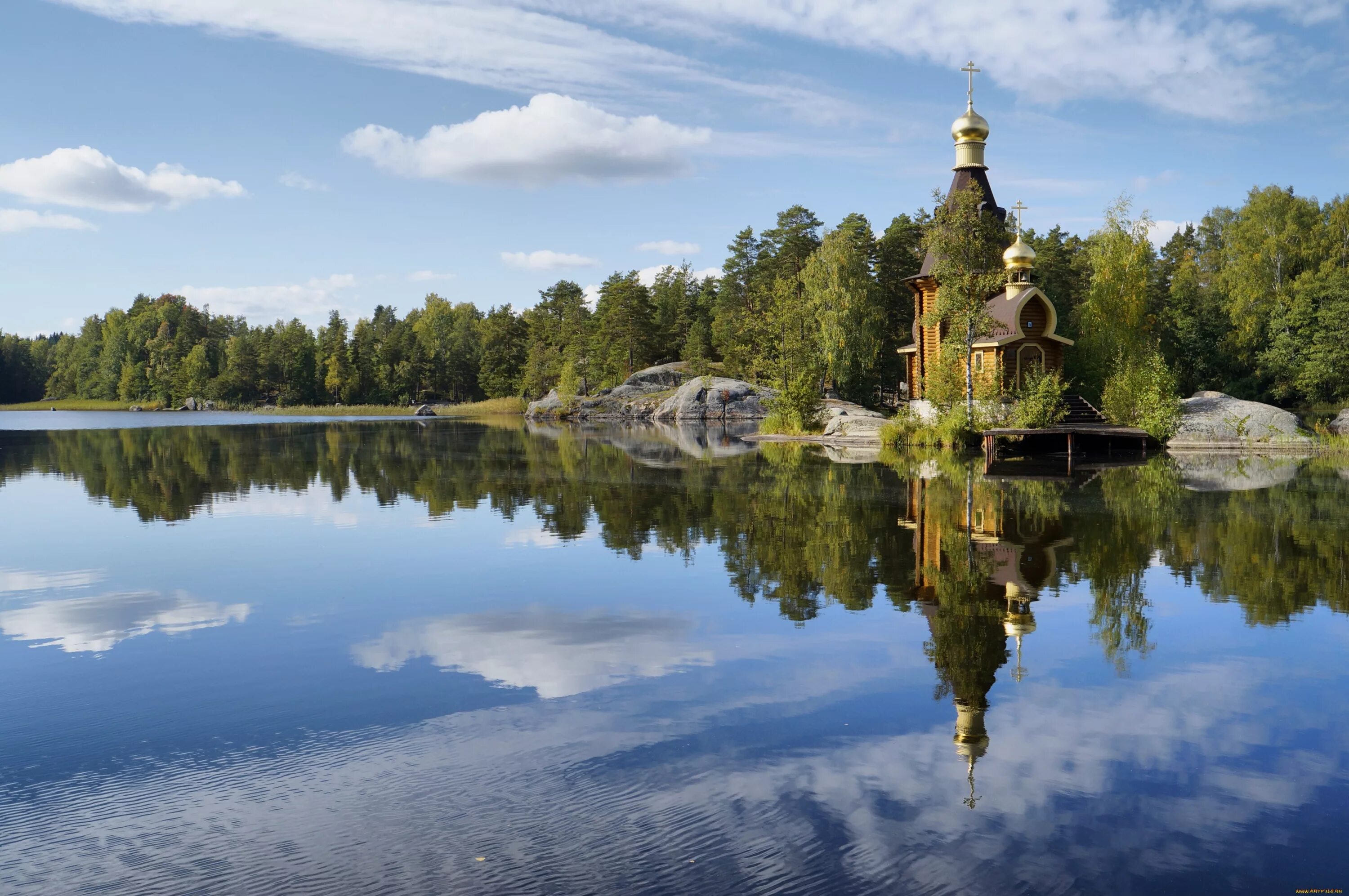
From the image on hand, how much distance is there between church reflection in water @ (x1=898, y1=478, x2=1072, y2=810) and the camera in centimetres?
775

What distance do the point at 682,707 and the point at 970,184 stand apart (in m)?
39.0

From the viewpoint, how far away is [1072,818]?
18.1ft

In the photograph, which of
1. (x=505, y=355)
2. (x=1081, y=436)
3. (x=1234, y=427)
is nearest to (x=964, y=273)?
(x=1081, y=436)

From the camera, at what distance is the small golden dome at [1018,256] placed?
1671 inches

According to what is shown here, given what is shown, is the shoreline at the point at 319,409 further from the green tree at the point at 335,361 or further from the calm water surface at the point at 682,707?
the calm water surface at the point at 682,707

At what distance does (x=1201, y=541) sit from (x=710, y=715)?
436 inches

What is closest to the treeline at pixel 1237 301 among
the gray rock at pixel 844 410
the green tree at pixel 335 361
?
the gray rock at pixel 844 410

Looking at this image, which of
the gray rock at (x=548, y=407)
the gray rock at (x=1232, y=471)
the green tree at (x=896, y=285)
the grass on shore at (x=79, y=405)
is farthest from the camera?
the grass on shore at (x=79, y=405)

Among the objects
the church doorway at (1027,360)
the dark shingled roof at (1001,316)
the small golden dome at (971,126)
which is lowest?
the church doorway at (1027,360)

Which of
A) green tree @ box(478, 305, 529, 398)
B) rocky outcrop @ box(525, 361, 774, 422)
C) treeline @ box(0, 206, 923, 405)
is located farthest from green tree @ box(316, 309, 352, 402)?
rocky outcrop @ box(525, 361, 774, 422)

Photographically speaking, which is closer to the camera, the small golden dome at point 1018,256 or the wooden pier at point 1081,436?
the wooden pier at point 1081,436

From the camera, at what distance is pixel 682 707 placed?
748 centimetres

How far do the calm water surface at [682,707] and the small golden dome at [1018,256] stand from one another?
1069 inches

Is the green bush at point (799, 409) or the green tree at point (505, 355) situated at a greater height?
the green tree at point (505, 355)
